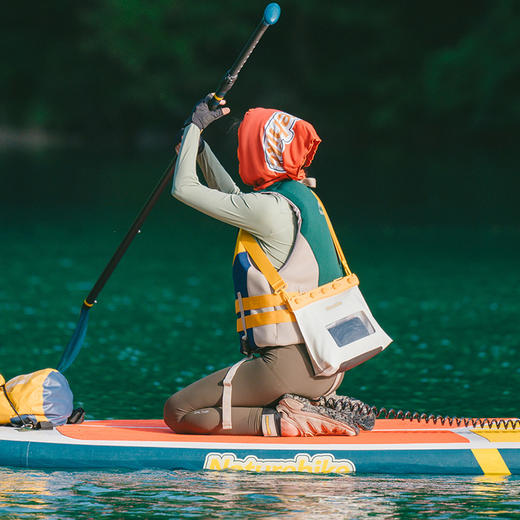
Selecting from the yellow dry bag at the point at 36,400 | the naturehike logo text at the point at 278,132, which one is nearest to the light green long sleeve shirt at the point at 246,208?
the naturehike logo text at the point at 278,132

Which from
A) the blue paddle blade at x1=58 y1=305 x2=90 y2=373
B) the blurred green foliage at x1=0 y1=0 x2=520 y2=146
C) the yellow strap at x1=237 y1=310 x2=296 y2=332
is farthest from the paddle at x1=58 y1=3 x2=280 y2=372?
the blurred green foliage at x1=0 y1=0 x2=520 y2=146

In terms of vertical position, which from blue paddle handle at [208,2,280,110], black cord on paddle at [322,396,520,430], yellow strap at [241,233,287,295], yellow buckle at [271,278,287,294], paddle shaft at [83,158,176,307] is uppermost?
blue paddle handle at [208,2,280,110]

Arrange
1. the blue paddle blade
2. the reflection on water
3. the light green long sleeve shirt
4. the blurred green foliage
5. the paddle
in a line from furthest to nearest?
the blurred green foliage < the blue paddle blade < the paddle < the light green long sleeve shirt < the reflection on water

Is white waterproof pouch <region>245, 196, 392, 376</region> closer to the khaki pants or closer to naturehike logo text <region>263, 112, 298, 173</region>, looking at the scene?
the khaki pants

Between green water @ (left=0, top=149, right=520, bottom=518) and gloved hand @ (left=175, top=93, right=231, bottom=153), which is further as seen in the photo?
gloved hand @ (left=175, top=93, right=231, bottom=153)

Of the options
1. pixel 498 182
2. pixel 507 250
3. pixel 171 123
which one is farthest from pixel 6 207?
pixel 171 123

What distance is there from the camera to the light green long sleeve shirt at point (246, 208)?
18.0 feet

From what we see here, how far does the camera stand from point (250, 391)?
18.6ft

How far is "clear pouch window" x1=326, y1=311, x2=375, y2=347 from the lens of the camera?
5.58 m

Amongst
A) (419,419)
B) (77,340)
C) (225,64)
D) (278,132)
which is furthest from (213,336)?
(225,64)

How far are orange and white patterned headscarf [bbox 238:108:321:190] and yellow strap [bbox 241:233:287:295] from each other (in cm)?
32

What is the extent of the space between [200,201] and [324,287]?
0.71 m

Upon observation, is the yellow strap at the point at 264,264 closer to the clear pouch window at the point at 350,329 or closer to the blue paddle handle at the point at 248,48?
the clear pouch window at the point at 350,329

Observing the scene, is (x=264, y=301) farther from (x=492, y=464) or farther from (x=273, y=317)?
(x=492, y=464)
